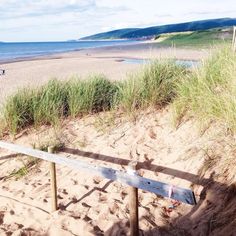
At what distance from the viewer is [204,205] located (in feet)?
15.6

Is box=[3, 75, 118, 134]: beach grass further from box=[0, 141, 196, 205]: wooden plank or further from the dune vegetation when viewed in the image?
box=[0, 141, 196, 205]: wooden plank

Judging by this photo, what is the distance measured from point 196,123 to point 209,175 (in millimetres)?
1206

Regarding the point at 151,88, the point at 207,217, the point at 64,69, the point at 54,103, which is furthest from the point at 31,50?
the point at 207,217

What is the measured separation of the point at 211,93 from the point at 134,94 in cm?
164

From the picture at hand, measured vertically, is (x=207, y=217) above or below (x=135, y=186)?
below

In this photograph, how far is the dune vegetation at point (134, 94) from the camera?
20.8 feet

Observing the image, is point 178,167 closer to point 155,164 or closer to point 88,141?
point 155,164

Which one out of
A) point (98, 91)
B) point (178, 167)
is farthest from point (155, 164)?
point (98, 91)

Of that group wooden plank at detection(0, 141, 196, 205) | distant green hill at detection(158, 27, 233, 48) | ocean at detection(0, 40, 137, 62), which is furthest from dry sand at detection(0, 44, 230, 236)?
ocean at detection(0, 40, 137, 62)

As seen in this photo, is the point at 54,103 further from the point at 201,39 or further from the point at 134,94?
the point at 201,39

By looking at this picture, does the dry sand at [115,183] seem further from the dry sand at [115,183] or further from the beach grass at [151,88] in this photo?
the beach grass at [151,88]

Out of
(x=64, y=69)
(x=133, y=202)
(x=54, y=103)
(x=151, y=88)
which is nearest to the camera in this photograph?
(x=133, y=202)

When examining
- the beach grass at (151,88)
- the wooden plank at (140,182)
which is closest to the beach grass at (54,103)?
Result: the beach grass at (151,88)

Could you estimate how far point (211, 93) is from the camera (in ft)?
19.6
